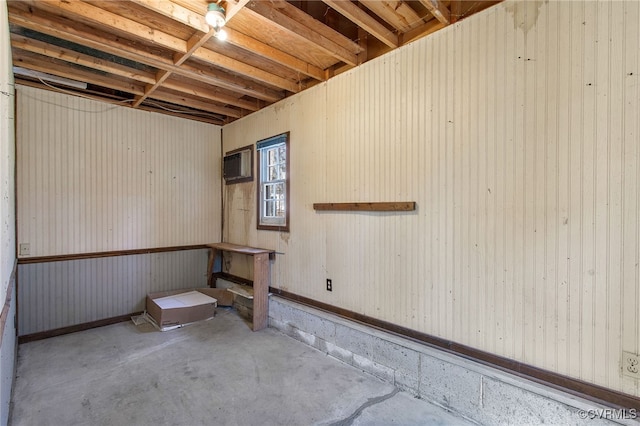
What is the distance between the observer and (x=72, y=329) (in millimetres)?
3570

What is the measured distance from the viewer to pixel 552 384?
1.78 meters

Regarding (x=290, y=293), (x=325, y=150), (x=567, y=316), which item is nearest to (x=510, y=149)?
(x=567, y=316)

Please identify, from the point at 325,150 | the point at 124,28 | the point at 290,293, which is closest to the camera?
the point at 124,28

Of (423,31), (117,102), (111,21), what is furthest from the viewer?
(117,102)

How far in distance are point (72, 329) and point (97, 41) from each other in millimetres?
3181

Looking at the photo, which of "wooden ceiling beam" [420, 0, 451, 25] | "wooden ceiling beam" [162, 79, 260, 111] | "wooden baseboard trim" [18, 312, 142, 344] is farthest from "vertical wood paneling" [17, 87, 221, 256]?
"wooden ceiling beam" [420, 0, 451, 25]

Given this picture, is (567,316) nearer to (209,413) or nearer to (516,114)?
(516,114)

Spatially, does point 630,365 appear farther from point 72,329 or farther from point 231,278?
point 72,329

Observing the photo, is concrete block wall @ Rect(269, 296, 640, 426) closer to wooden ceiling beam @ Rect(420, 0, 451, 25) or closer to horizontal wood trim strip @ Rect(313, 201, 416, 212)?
horizontal wood trim strip @ Rect(313, 201, 416, 212)

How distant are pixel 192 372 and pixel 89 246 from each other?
7.42 ft

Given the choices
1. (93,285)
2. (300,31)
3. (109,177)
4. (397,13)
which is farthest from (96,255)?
(397,13)

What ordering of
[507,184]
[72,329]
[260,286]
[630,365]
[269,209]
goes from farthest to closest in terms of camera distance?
[269,209] < [260,286] < [72,329] < [507,184] < [630,365]

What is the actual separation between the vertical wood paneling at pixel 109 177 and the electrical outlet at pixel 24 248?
0.04m

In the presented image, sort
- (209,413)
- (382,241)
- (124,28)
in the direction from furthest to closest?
(382,241) < (124,28) < (209,413)
